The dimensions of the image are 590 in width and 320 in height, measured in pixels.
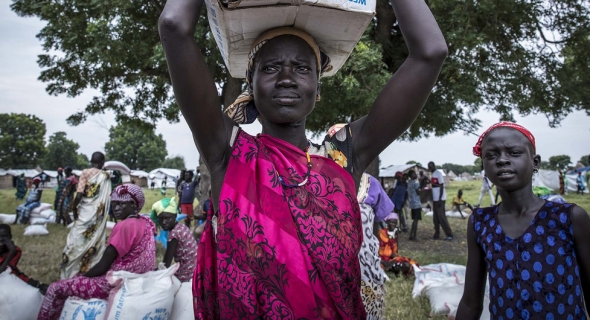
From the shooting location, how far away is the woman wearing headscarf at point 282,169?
1.15 m

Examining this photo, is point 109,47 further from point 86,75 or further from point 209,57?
point 86,75

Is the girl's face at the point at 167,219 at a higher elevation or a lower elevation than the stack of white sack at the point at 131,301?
higher

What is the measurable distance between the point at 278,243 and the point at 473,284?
1408mm

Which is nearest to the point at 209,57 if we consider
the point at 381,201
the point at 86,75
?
the point at 86,75

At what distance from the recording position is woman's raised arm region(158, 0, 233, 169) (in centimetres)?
118

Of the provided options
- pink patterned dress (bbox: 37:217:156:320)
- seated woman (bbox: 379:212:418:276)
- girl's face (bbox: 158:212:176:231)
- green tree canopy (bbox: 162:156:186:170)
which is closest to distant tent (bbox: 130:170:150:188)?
green tree canopy (bbox: 162:156:186:170)

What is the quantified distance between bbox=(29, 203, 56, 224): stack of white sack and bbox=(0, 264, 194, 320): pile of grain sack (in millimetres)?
8389

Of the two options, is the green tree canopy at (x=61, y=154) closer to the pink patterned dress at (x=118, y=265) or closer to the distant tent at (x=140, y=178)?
the distant tent at (x=140, y=178)

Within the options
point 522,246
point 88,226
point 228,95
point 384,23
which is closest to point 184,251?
point 88,226

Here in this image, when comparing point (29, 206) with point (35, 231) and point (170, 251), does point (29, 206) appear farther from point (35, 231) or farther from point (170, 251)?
point (170, 251)

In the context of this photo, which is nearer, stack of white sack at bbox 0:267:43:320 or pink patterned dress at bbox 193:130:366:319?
pink patterned dress at bbox 193:130:366:319

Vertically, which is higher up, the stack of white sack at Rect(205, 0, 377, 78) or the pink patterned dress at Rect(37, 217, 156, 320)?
the stack of white sack at Rect(205, 0, 377, 78)

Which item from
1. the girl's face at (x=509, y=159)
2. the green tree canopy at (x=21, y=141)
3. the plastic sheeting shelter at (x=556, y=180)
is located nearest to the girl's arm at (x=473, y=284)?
the girl's face at (x=509, y=159)

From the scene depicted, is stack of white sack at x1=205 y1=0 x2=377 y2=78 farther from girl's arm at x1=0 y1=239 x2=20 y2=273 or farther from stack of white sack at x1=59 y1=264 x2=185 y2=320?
girl's arm at x1=0 y1=239 x2=20 y2=273
